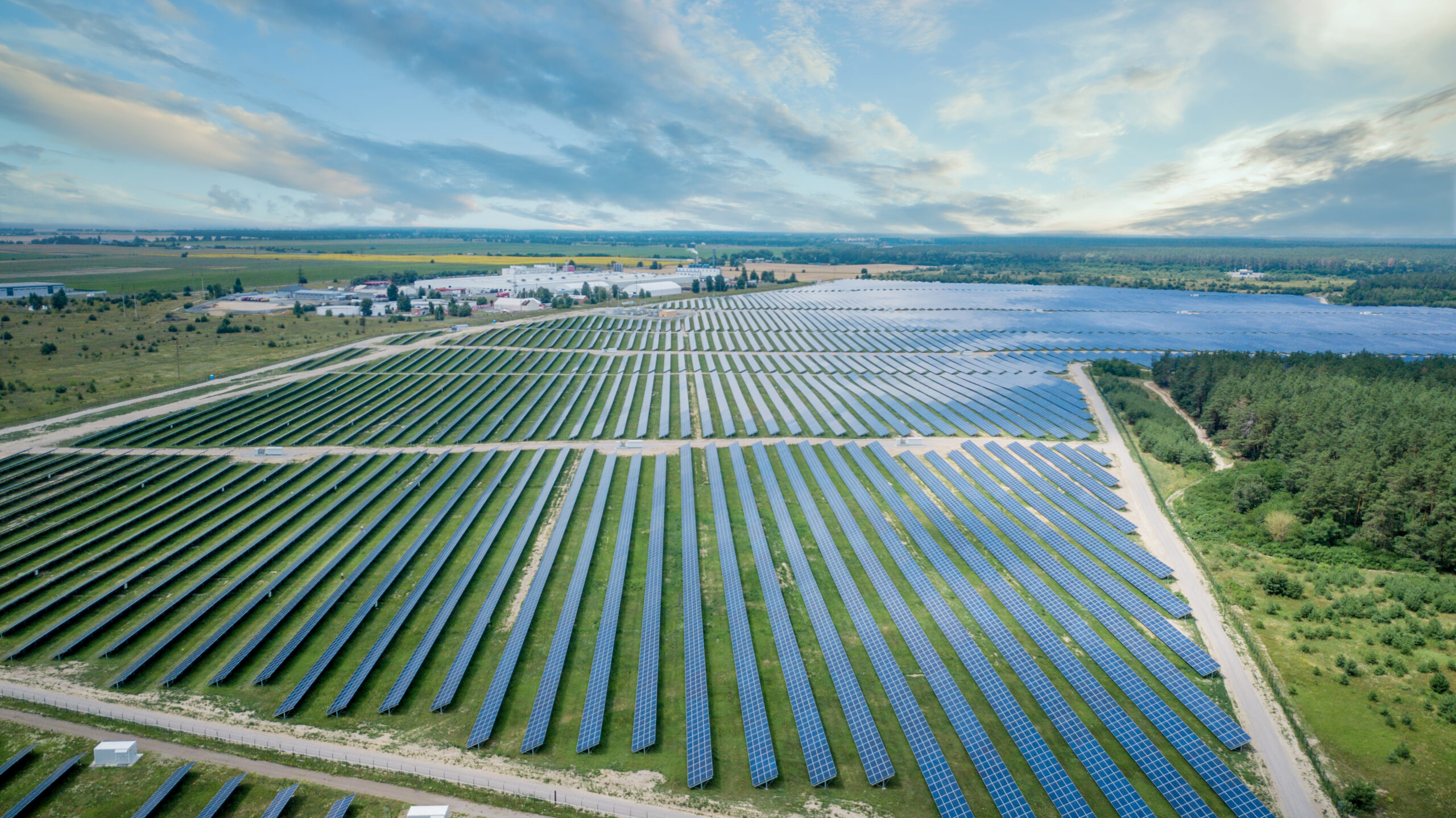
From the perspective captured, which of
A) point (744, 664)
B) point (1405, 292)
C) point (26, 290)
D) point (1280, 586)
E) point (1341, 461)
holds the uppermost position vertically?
point (1405, 292)

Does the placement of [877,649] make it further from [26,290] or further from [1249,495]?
[26,290]

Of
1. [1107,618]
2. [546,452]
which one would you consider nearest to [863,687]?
[1107,618]

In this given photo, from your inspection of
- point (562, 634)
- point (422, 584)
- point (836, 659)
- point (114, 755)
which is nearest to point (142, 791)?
point (114, 755)

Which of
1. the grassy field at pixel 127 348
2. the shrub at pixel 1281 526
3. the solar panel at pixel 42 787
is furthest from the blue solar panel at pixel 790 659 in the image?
the grassy field at pixel 127 348

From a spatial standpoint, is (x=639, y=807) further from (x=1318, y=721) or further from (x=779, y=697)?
(x=1318, y=721)

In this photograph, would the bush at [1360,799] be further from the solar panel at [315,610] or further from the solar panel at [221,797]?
the solar panel at [315,610]
